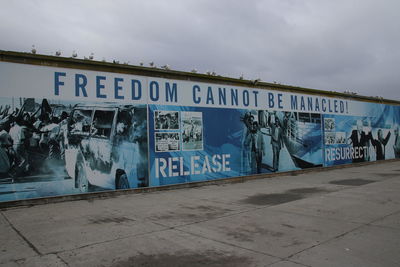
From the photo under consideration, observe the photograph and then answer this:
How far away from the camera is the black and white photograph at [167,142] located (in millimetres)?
11031

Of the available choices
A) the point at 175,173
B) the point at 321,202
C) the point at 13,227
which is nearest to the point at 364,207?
the point at 321,202

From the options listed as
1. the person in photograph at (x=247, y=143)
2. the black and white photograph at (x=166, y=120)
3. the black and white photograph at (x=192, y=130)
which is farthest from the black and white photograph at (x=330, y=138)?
the black and white photograph at (x=166, y=120)

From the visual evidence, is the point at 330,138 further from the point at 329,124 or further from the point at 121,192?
the point at 121,192

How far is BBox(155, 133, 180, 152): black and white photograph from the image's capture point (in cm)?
1103

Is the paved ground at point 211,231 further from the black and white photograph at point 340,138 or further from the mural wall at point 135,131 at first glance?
the black and white photograph at point 340,138

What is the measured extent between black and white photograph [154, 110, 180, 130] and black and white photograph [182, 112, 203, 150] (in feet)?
1.10

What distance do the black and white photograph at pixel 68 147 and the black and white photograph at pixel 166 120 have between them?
457mm

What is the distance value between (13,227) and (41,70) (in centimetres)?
442

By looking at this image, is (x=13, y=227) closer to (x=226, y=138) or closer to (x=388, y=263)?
(x=388, y=263)

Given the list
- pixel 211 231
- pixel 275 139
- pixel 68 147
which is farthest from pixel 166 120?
pixel 211 231

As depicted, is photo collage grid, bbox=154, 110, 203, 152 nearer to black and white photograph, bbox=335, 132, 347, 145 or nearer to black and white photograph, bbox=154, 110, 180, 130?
black and white photograph, bbox=154, 110, 180, 130

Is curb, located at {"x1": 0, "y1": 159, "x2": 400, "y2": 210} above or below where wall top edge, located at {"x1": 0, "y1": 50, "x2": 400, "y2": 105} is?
below

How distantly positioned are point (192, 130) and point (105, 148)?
328cm

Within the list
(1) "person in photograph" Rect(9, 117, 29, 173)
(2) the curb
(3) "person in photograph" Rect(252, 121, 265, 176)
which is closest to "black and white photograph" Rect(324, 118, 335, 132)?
(2) the curb
